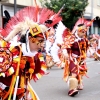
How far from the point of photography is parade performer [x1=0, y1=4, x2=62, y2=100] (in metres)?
3.09

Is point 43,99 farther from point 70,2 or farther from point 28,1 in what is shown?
point 28,1

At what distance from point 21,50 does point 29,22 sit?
0.33m

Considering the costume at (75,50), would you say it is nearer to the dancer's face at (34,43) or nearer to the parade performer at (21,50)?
the parade performer at (21,50)

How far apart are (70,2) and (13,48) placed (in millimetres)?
13379

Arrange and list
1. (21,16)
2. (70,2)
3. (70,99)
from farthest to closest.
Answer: (70,2), (70,99), (21,16)

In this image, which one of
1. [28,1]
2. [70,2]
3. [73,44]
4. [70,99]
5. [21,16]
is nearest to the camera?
[21,16]

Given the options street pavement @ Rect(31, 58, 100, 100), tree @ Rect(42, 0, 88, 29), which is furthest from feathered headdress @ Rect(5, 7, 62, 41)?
tree @ Rect(42, 0, 88, 29)

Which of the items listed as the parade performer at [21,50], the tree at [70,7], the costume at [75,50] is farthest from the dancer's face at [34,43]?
the tree at [70,7]

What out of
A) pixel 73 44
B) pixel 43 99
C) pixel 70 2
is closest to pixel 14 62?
pixel 43 99

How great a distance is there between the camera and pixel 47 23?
3.38 m

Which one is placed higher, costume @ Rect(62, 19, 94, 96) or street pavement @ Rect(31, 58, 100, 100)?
costume @ Rect(62, 19, 94, 96)

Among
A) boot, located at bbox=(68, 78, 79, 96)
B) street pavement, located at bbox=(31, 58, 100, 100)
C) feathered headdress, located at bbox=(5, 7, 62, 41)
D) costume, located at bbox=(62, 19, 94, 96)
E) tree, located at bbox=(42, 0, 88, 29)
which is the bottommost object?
street pavement, located at bbox=(31, 58, 100, 100)

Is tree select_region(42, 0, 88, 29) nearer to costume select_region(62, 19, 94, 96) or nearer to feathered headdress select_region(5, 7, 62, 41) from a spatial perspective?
costume select_region(62, 19, 94, 96)

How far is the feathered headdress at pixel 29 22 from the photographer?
10.6ft
